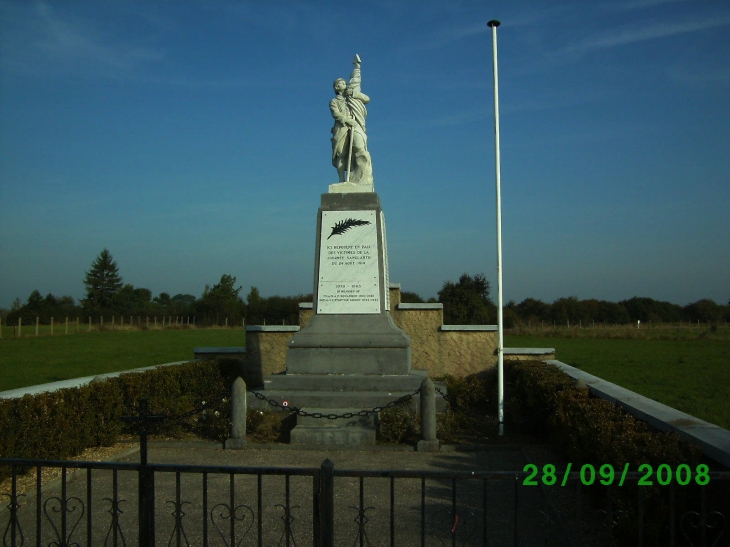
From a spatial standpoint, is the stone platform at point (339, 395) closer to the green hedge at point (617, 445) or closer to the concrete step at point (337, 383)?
the concrete step at point (337, 383)

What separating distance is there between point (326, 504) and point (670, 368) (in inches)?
717

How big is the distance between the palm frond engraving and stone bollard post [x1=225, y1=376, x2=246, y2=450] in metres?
3.83

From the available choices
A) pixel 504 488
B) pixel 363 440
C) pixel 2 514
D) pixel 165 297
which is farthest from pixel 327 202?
pixel 165 297

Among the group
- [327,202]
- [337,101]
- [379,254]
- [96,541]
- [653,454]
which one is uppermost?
[337,101]

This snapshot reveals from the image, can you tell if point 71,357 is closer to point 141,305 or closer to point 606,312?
point 606,312

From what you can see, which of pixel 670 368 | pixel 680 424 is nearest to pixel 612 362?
pixel 670 368

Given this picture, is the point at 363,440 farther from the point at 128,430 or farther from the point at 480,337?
the point at 480,337

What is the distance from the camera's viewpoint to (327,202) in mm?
12180

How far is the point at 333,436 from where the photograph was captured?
9.17 metres

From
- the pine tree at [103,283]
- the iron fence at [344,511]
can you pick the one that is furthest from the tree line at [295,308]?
the iron fence at [344,511]

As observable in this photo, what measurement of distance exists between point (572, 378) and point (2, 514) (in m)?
7.69

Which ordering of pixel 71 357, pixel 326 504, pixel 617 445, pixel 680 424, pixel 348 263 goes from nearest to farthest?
pixel 326 504
pixel 617 445
pixel 680 424
pixel 348 263
pixel 71 357

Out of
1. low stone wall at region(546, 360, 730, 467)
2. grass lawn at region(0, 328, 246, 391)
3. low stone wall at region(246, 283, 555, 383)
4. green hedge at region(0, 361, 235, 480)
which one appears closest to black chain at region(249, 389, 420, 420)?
green hedge at region(0, 361, 235, 480)

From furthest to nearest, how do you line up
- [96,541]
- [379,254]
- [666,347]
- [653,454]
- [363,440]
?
[666,347]
[379,254]
[363,440]
[96,541]
[653,454]
